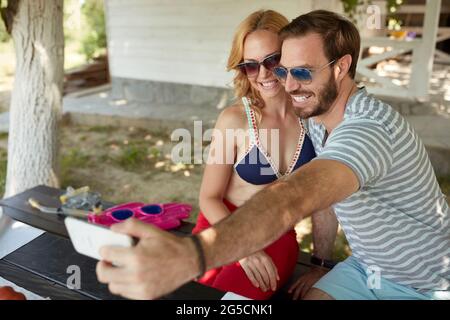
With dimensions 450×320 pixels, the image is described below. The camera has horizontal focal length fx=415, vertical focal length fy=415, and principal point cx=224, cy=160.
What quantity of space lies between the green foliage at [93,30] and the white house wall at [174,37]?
4918mm

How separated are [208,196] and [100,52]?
12702 millimetres

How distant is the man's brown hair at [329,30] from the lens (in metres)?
1.76

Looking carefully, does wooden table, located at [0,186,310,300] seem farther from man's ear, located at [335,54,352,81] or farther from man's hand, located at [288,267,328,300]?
man's ear, located at [335,54,352,81]

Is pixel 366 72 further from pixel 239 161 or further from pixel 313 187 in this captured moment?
pixel 313 187

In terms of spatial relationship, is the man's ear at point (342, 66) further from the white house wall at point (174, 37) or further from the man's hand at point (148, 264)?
the white house wall at point (174, 37)

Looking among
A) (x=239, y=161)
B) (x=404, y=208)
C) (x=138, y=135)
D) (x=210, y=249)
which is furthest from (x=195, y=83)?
(x=210, y=249)

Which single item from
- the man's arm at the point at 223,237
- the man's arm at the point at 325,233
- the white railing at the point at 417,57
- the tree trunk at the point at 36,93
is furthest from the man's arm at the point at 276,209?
the white railing at the point at 417,57

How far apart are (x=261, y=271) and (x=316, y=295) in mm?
259

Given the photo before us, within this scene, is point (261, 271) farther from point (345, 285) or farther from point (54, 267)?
point (54, 267)

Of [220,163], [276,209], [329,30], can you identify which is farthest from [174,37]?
[276,209]

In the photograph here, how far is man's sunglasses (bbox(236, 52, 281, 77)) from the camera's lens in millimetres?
2125

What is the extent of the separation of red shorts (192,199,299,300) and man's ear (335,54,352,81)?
2.70 feet

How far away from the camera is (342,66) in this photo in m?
1.82

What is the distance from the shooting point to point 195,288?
1638 mm
